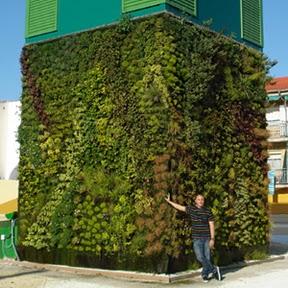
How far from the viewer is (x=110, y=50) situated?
492 inches

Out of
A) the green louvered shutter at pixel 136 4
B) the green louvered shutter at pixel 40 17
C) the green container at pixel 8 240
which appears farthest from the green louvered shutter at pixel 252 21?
the green container at pixel 8 240

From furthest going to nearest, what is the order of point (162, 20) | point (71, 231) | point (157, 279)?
point (71, 231)
point (162, 20)
point (157, 279)

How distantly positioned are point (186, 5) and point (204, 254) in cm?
526

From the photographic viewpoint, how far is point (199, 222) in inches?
445

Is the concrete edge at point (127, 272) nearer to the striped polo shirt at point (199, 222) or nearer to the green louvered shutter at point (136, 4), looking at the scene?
the striped polo shirt at point (199, 222)

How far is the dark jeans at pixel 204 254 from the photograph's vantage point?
36.7 feet

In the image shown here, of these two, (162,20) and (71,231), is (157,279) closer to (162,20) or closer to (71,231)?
(71,231)

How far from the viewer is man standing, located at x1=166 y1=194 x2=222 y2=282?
36.9 ft

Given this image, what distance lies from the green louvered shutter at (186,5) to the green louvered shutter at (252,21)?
7.00 ft

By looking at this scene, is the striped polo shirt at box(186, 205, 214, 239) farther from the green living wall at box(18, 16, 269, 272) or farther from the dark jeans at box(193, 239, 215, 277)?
the green living wall at box(18, 16, 269, 272)

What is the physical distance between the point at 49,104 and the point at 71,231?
3.04 m

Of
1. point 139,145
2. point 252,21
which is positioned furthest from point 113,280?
point 252,21

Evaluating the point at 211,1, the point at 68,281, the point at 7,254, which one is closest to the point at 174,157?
the point at 68,281

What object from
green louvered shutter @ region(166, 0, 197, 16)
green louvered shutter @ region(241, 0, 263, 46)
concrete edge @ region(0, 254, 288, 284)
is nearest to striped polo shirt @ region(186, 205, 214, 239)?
concrete edge @ region(0, 254, 288, 284)
